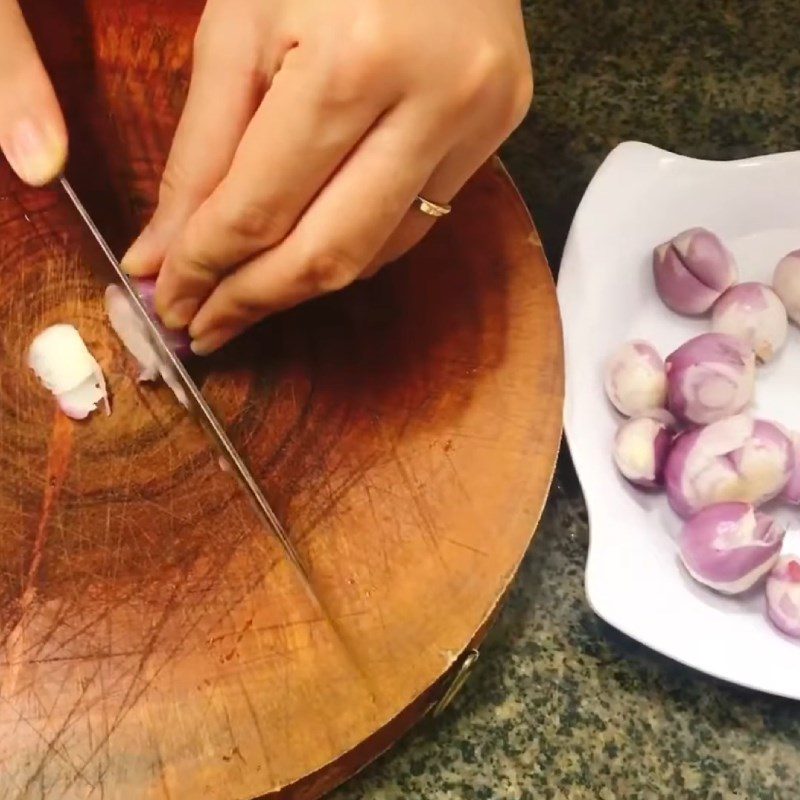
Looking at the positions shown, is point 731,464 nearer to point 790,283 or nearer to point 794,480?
point 794,480

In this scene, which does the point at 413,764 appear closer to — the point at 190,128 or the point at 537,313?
the point at 537,313

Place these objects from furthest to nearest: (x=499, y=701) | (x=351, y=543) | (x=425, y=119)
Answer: (x=499, y=701), (x=351, y=543), (x=425, y=119)

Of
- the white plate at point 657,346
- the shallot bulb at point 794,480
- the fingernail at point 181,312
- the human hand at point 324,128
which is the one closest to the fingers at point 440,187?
the human hand at point 324,128

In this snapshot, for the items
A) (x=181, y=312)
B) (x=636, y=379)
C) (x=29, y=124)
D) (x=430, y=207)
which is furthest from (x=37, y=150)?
(x=636, y=379)

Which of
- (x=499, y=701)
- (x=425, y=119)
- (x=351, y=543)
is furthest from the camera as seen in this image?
(x=499, y=701)

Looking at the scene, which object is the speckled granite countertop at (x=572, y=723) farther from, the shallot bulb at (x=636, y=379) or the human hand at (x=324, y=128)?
the human hand at (x=324, y=128)

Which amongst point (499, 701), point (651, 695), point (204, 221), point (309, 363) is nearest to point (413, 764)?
point (499, 701)
